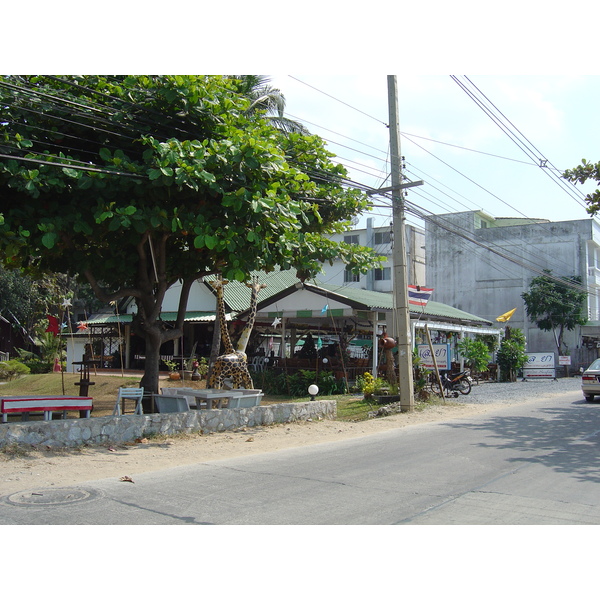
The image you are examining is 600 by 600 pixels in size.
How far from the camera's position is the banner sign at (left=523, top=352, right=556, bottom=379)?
3172cm

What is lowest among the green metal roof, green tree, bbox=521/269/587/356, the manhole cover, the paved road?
the paved road

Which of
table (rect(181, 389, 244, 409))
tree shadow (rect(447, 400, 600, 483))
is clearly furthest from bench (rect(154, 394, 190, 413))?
tree shadow (rect(447, 400, 600, 483))

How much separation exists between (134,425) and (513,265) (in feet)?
135

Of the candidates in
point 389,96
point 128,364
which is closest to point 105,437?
point 389,96

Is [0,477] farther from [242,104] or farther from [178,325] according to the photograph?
[242,104]

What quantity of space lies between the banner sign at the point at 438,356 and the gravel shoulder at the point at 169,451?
3.56 meters

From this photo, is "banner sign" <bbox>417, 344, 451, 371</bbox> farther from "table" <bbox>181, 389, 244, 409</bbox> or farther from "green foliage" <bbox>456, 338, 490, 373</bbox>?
"table" <bbox>181, 389, 244, 409</bbox>

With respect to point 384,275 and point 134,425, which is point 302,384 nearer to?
point 134,425

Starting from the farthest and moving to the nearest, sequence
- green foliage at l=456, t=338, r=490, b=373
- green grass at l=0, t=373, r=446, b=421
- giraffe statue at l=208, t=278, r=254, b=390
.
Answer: green foliage at l=456, t=338, r=490, b=373 < green grass at l=0, t=373, r=446, b=421 < giraffe statue at l=208, t=278, r=254, b=390

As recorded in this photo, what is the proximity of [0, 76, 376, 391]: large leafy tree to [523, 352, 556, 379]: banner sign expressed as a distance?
22.7 meters

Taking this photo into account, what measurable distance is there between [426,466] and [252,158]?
6.03m

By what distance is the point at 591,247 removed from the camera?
145ft

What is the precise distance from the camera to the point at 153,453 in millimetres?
10398

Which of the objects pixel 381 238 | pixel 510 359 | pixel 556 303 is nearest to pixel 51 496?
pixel 510 359
